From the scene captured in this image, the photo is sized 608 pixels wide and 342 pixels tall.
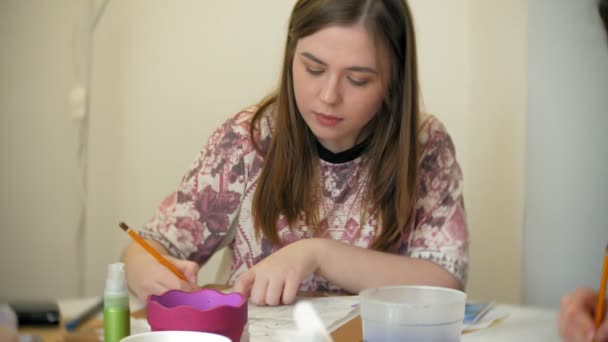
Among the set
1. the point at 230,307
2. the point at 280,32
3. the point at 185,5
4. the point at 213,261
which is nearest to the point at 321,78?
the point at 280,32

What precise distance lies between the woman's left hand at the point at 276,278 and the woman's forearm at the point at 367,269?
43 mm

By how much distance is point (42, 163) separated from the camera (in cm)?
89

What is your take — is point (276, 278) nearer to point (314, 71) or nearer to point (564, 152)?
point (314, 71)

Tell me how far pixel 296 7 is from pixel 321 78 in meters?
0.11

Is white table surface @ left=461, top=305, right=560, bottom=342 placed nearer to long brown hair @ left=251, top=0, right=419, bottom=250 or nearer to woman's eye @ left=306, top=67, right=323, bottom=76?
long brown hair @ left=251, top=0, right=419, bottom=250

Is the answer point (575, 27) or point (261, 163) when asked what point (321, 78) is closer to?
point (261, 163)

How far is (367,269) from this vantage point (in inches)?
37.6

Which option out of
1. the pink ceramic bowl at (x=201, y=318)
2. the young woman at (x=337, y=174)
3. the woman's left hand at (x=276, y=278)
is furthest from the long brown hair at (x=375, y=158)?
the pink ceramic bowl at (x=201, y=318)

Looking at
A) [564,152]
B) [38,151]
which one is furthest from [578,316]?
[38,151]

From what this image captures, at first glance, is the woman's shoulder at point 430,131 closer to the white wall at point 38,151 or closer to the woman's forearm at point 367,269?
the woman's forearm at point 367,269

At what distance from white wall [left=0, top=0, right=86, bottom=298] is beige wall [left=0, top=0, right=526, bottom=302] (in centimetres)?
3

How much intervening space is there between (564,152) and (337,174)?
0.32 m

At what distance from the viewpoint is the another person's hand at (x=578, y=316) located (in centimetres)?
71

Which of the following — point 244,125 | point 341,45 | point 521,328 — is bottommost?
point 521,328
